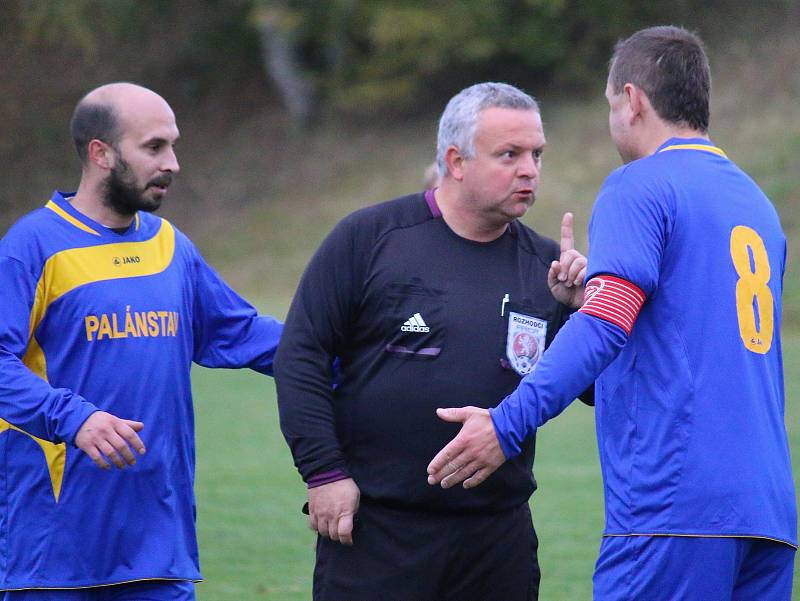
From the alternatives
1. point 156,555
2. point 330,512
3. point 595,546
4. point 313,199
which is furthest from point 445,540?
point 313,199

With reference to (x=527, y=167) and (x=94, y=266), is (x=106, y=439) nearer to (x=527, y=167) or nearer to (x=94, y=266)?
(x=94, y=266)

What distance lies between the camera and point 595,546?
27.7ft

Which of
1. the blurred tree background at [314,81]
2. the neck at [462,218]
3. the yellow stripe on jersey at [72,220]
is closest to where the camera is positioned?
the neck at [462,218]

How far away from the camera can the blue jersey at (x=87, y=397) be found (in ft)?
14.1

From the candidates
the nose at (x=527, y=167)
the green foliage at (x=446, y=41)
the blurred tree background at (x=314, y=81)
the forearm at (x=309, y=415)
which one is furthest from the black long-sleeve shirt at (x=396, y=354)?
the green foliage at (x=446, y=41)

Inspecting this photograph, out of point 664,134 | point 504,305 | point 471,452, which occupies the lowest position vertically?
point 471,452

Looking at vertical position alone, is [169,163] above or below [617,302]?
above

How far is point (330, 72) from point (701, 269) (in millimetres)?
31523

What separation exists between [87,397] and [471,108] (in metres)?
1.63

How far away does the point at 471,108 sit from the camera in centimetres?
412

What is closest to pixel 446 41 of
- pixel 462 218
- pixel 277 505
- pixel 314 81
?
pixel 314 81

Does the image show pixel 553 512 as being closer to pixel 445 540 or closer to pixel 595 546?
pixel 595 546

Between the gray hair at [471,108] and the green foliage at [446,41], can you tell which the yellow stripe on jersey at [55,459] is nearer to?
the gray hair at [471,108]

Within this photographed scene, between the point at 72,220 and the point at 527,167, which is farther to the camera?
the point at 72,220
